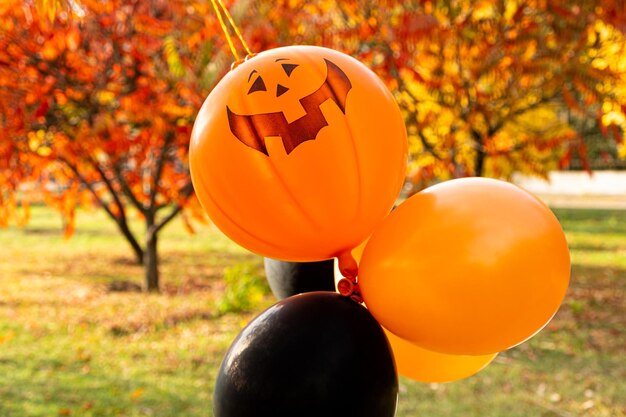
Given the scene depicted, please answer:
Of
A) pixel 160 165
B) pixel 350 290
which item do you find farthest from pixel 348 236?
pixel 160 165

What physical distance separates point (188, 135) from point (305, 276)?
484 cm

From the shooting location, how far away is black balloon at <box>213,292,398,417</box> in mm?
1337

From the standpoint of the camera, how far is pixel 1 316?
21.8ft

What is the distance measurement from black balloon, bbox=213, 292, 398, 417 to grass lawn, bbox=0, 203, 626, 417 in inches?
119

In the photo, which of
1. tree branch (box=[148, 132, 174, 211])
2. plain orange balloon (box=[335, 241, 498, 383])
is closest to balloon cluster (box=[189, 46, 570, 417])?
plain orange balloon (box=[335, 241, 498, 383])

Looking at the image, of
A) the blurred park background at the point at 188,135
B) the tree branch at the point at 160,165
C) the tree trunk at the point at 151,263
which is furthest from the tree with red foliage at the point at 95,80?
the tree trunk at the point at 151,263

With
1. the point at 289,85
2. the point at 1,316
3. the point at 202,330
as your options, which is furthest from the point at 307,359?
the point at 1,316

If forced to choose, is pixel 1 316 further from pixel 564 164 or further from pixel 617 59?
pixel 617 59

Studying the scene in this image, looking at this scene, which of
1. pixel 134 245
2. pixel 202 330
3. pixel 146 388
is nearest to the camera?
pixel 146 388

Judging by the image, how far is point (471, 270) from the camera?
1293 mm

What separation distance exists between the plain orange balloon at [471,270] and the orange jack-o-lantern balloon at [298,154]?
0.11 meters

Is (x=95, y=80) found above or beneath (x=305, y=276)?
beneath

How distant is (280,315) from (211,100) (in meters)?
0.47

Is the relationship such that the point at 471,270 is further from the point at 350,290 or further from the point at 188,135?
the point at 188,135
